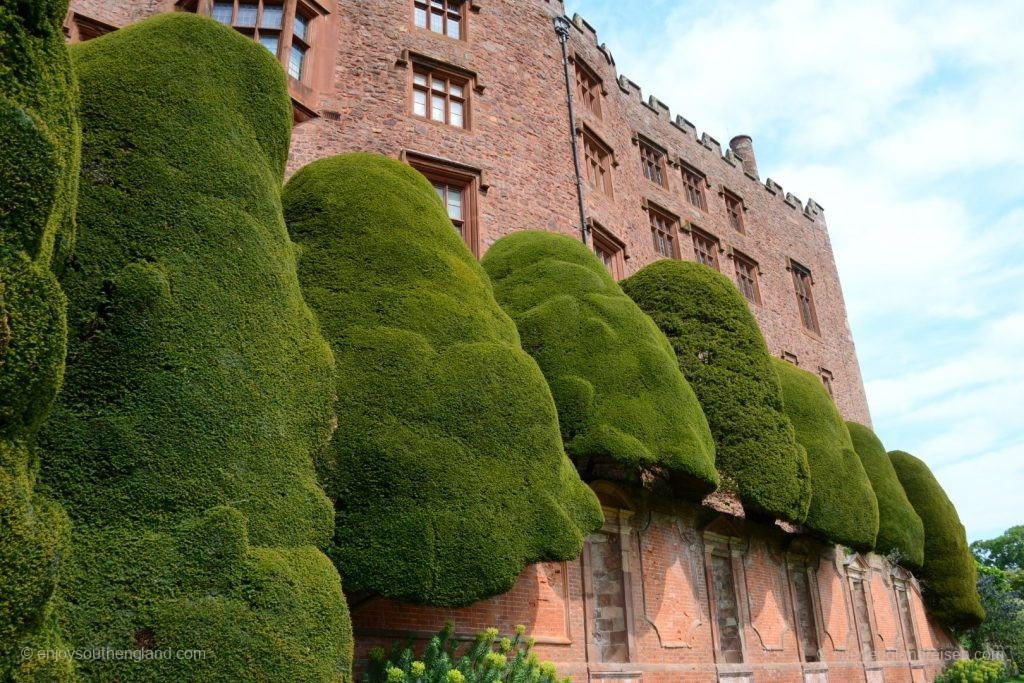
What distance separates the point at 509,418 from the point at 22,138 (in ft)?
15.6

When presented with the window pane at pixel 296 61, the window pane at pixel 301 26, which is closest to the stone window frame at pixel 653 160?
the window pane at pixel 301 26

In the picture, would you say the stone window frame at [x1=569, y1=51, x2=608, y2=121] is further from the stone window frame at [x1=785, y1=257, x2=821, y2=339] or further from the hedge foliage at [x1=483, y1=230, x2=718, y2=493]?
the stone window frame at [x1=785, y1=257, x2=821, y2=339]

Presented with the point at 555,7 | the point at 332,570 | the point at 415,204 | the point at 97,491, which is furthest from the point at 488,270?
the point at 555,7

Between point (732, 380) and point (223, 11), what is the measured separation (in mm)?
11100

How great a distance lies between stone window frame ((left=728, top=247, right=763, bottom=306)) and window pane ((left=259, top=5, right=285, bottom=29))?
1579cm

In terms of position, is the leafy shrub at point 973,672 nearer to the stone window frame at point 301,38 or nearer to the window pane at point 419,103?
the window pane at point 419,103

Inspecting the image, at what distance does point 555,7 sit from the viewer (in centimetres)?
1936

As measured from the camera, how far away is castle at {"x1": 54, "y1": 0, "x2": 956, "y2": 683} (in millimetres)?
11648

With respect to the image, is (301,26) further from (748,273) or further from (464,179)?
(748,273)

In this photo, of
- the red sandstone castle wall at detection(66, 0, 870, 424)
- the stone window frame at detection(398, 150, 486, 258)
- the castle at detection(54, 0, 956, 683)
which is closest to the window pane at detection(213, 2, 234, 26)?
the castle at detection(54, 0, 956, 683)

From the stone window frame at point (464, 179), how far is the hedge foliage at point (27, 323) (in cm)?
1013

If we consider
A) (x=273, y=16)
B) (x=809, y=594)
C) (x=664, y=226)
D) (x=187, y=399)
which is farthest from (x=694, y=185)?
(x=187, y=399)

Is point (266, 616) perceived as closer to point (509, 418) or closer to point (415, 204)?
point (509, 418)

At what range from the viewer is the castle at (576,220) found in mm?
11648
